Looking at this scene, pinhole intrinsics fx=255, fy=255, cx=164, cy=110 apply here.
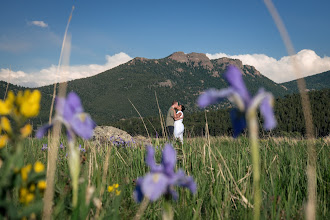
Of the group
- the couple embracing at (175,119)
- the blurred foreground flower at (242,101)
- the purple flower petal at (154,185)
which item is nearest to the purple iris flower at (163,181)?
the purple flower petal at (154,185)

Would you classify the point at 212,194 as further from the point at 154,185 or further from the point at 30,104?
the point at 30,104

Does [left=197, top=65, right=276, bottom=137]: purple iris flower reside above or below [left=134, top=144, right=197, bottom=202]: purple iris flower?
above

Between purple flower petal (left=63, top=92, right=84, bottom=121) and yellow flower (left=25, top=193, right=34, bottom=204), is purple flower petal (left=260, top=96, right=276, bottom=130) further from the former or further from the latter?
yellow flower (left=25, top=193, right=34, bottom=204)

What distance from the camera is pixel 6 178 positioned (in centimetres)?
88

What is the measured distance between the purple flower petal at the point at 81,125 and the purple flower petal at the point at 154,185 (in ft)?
0.77

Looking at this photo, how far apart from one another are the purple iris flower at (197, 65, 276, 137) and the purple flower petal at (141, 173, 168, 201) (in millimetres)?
277

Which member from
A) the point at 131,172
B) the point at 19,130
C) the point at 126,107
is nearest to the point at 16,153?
the point at 19,130

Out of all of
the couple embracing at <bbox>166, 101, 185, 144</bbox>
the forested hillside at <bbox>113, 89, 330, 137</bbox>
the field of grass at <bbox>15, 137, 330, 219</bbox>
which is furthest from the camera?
the forested hillside at <bbox>113, 89, 330, 137</bbox>

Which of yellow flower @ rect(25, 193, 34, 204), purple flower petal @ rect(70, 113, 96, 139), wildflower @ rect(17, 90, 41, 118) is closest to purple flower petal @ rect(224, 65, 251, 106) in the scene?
purple flower petal @ rect(70, 113, 96, 139)

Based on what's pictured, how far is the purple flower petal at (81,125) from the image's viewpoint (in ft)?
Answer: 2.71

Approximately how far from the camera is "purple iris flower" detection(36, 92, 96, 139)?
84 cm

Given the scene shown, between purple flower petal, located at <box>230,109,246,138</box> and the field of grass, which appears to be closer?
purple flower petal, located at <box>230,109,246,138</box>

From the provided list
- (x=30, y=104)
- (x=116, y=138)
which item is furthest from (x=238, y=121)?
(x=116, y=138)

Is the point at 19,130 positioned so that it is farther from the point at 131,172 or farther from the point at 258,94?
the point at 131,172
